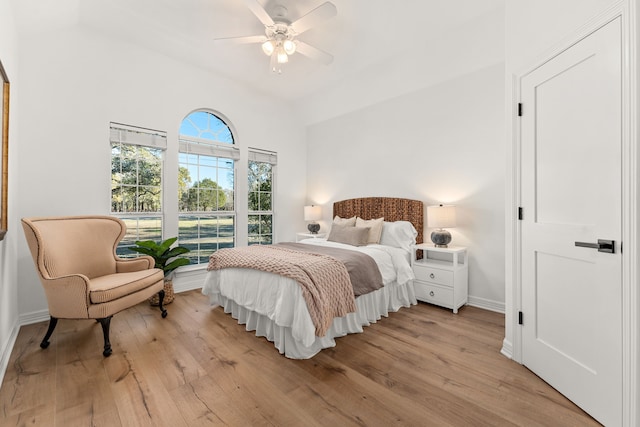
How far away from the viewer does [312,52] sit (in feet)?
9.57

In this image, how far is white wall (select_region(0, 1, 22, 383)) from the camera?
2.00 meters

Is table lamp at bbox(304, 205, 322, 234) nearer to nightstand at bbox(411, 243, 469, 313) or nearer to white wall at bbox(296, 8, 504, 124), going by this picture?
white wall at bbox(296, 8, 504, 124)

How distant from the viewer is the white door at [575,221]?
1379mm

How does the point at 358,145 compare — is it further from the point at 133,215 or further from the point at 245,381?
the point at 245,381

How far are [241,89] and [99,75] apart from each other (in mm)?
1838

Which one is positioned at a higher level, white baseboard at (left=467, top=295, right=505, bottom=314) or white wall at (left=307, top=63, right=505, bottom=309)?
white wall at (left=307, top=63, right=505, bottom=309)

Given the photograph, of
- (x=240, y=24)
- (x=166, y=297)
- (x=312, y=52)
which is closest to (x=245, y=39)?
(x=240, y=24)

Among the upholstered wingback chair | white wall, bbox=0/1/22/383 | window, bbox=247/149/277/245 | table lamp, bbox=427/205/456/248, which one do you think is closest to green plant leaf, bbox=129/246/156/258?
the upholstered wingback chair

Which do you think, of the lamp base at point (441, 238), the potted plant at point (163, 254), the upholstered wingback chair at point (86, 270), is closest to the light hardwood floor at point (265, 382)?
the upholstered wingback chair at point (86, 270)

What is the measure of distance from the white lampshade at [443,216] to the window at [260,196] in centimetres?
281

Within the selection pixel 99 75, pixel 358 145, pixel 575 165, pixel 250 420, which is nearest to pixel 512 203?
pixel 575 165

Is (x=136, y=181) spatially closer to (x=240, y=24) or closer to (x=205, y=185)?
(x=205, y=185)

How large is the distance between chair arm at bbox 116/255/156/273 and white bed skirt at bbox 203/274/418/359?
0.67 metres

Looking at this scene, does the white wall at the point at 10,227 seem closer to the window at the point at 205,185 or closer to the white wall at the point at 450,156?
the window at the point at 205,185
